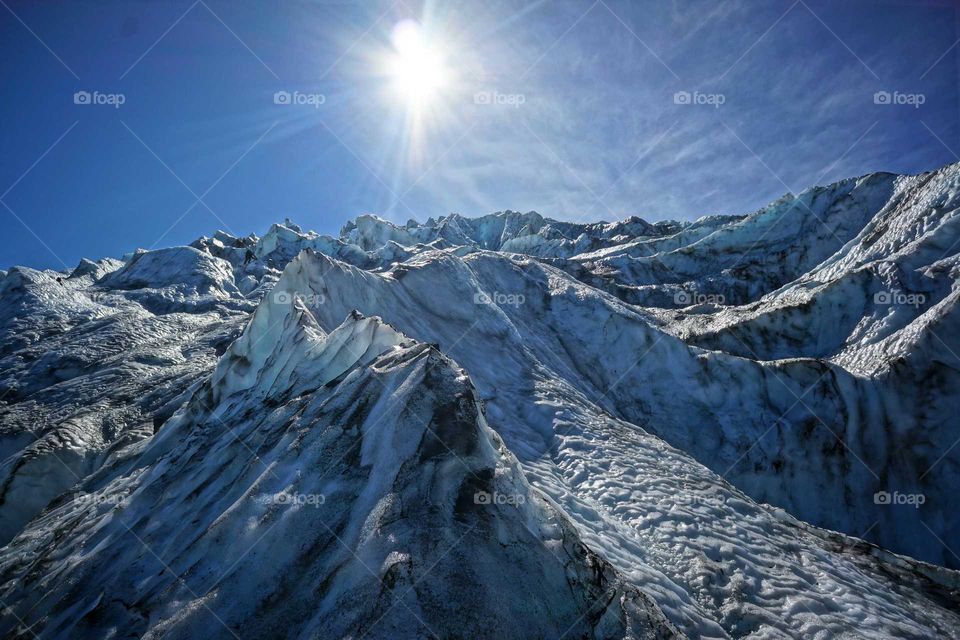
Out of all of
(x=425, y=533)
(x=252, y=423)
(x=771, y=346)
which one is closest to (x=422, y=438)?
(x=425, y=533)

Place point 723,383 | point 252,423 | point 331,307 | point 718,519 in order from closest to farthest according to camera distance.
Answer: point 252,423 < point 718,519 < point 331,307 < point 723,383

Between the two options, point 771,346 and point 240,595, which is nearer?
point 240,595

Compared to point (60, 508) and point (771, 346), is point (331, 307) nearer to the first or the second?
point (60, 508)

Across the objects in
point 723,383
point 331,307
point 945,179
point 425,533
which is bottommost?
point 425,533

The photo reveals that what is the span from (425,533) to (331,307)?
25.9 ft

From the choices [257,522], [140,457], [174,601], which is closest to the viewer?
[174,601]

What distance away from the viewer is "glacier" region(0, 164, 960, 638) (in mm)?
3764

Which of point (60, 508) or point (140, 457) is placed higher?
point (140, 457)

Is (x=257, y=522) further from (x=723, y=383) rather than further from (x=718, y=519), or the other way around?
(x=723, y=383)

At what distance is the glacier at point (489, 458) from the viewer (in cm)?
376

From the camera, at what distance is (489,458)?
4.42 metres

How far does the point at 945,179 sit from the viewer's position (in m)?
17.9

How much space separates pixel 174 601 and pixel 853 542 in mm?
10573

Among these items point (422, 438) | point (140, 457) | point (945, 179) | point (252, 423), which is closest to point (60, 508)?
point (140, 457)
